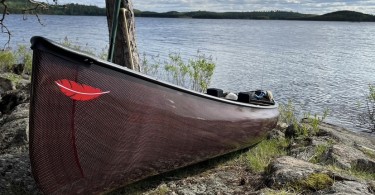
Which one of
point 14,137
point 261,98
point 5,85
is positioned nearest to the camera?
point 14,137

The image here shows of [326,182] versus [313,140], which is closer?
[326,182]

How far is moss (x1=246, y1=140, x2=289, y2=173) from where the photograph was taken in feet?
19.5

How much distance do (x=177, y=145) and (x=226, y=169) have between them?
111cm

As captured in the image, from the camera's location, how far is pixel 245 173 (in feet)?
19.2

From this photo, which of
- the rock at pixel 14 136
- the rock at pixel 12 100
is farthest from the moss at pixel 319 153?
the rock at pixel 12 100

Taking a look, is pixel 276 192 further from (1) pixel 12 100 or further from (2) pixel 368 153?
(1) pixel 12 100

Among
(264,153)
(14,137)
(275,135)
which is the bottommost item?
(275,135)

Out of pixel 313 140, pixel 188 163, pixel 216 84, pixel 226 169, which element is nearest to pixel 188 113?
pixel 188 163

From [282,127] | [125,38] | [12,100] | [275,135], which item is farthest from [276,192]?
[12,100]

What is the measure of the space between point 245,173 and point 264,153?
0.95 meters

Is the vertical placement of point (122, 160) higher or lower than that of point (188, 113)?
lower

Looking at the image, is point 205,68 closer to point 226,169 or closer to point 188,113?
point 226,169

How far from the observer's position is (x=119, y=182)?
190 inches

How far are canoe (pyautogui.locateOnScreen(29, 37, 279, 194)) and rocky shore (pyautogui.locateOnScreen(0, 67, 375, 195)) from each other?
33 cm
